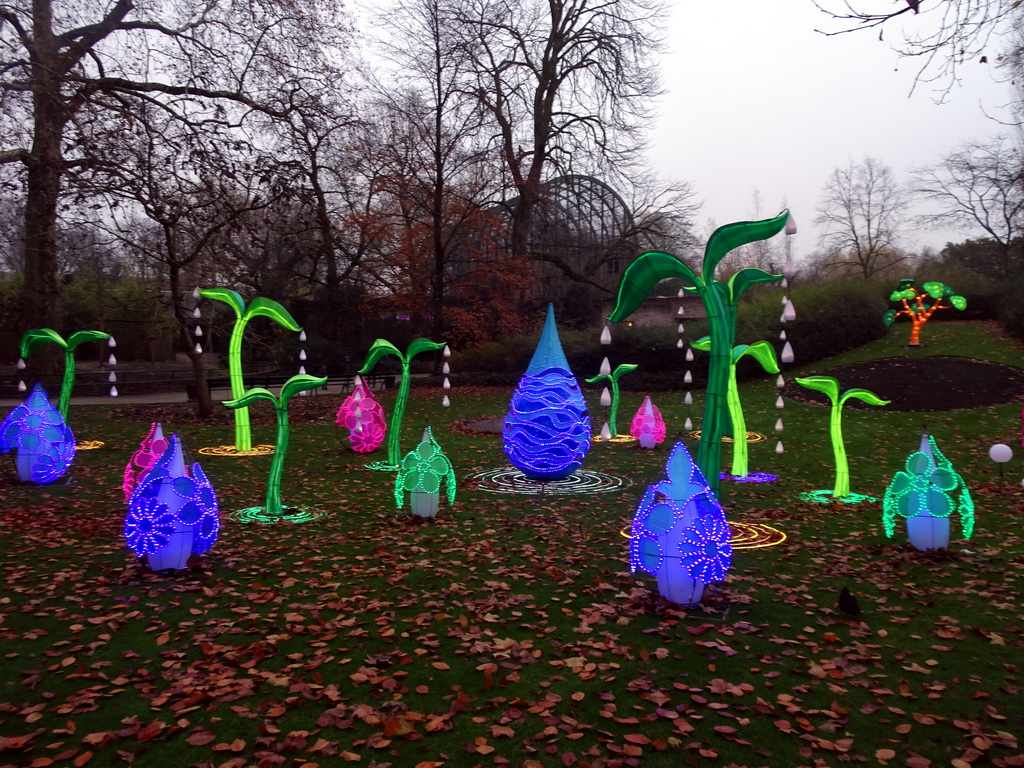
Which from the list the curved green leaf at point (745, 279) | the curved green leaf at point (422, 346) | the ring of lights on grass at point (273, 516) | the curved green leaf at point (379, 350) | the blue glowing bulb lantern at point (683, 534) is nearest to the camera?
the blue glowing bulb lantern at point (683, 534)

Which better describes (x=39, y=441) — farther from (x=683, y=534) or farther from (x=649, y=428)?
(x=649, y=428)

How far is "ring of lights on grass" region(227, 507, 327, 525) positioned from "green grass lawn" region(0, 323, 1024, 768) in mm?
202

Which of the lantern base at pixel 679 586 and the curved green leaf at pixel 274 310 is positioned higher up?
the curved green leaf at pixel 274 310

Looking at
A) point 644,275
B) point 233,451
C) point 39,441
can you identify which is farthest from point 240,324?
point 644,275

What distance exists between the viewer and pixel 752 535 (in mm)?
8133

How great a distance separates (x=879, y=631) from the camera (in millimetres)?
5473

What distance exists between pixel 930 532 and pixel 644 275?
4.06 meters

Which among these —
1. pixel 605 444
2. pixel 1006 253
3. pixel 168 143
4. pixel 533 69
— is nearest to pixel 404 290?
pixel 533 69

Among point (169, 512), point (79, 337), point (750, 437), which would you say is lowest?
point (750, 437)

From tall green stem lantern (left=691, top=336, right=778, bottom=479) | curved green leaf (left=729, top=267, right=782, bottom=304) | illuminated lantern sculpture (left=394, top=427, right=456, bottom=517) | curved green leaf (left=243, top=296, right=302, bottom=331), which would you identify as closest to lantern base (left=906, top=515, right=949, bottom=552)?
curved green leaf (left=729, top=267, right=782, bottom=304)

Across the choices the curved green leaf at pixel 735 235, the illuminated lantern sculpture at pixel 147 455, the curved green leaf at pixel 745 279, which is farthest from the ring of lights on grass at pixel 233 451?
the curved green leaf at pixel 735 235

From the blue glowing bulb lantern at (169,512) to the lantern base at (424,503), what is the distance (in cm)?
274

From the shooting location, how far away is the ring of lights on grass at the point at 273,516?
29.1 ft

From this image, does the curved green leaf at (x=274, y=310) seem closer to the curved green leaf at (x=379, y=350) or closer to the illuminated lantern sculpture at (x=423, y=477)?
the curved green leaf at (x=379, y=350)
